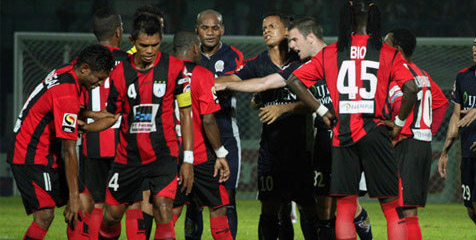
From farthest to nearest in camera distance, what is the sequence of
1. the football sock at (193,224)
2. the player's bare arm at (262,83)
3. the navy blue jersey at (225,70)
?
the navy blue jersey at (225,70) → the football sock at (193,224) → the player's bare arm at (262,83)

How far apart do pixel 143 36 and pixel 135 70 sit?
0.85ft

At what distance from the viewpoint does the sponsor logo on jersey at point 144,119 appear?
5.62 metres

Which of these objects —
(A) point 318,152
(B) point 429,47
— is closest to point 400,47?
(A) point 318,152

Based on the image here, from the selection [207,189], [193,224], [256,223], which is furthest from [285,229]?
[256,223]

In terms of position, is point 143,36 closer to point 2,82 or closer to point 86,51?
point 86,51

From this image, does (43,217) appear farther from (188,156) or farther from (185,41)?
(185,41)

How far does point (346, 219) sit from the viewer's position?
5.50m

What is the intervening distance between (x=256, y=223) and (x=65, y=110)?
5.31 meters

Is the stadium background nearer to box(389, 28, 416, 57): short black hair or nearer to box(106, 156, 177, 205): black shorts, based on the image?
box(389, 28, 416, 57): short black hair

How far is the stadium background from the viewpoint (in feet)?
50.4

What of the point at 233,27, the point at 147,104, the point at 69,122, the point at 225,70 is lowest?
the point at 69,122

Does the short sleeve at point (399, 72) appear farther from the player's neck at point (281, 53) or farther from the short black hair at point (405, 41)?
the player's neck at point (281, 53)

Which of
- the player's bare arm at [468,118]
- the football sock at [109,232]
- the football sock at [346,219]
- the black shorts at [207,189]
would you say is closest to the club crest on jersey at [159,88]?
the black shorts at [207,189]

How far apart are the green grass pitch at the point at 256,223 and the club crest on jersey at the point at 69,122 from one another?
10.9ft
